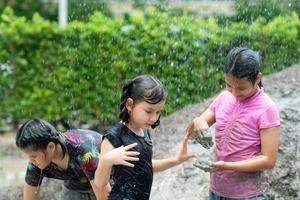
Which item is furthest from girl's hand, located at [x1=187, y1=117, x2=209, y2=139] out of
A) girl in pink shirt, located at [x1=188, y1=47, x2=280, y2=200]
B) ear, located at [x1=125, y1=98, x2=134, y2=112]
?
ear, located at [x1=125, y1=98, x2=134, y2=112]

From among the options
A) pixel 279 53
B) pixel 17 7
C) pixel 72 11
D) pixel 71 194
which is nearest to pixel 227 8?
pixel 72 11

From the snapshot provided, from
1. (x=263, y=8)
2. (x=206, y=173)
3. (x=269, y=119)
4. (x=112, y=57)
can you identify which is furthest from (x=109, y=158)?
(x=263, y=8)

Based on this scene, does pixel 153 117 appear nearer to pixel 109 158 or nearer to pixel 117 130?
pixel 117 130

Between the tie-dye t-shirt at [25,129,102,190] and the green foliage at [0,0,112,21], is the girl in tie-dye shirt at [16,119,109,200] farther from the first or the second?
the green foliage at [0,0,112,21]

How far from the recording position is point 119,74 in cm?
888

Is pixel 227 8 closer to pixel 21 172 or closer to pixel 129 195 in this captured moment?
pixel 21 172

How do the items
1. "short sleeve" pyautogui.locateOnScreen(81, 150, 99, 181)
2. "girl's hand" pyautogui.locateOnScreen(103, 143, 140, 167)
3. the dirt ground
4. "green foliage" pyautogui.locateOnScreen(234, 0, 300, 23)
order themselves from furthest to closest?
1. "green foliage" pyautogui.locateOnScreen(234, 0, 300, 23)
2. the dirt ground
3. "short sleeve" pyautogui.locateOnScreen(81, 150, 99, 181)
4. "girl's hand" pyautogui.locateOnScreen(103, 143, 140, 167)

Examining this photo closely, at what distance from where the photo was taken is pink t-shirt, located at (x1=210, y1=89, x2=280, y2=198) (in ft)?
11.2

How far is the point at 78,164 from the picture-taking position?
149 inches

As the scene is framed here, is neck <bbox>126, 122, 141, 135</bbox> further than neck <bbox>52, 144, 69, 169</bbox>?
No

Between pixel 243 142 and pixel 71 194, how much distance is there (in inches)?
42.9

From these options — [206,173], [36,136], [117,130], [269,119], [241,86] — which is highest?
[241,86]

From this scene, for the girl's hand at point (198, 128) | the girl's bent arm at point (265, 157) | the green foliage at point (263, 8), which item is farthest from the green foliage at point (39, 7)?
the girl's bent arm at point (265, 157)

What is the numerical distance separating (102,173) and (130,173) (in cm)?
13
